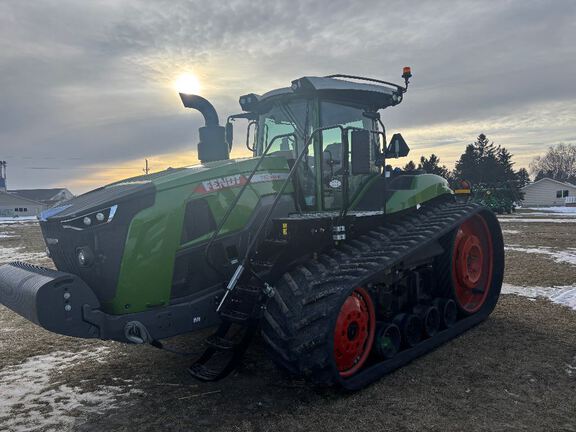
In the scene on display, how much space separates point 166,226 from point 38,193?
304 ft

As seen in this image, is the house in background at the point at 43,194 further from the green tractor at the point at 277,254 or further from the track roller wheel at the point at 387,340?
the track roller wheel at the point at 387,340

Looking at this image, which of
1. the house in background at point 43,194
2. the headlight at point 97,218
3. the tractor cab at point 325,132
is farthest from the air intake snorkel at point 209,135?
the house in background at point 43,194

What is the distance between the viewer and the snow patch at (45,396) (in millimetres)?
4141

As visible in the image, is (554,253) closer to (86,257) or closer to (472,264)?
(472,264)

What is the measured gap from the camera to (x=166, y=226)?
14.3ft

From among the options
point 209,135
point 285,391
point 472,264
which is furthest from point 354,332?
point 209,135

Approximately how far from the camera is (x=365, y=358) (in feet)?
15.7

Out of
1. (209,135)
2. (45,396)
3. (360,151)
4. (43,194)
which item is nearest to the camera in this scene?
(45,396)

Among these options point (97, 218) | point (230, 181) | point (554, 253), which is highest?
point (230, 181)

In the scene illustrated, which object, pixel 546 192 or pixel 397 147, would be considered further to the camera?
pixel 546 192

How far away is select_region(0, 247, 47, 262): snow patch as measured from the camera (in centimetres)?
1494

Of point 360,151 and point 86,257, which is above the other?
point 360,151

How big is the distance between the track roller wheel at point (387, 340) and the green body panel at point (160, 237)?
5.97ft

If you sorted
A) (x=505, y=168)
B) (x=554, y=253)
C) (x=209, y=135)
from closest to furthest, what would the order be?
(x=209, y=135)
(x=554, y=253)
(x=505, y=168)
